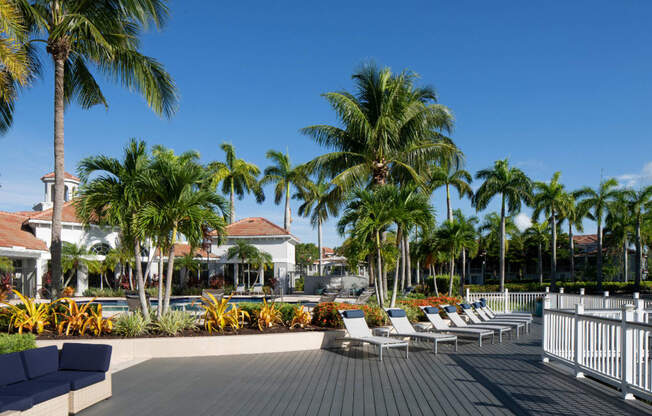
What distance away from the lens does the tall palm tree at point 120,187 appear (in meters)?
10.1

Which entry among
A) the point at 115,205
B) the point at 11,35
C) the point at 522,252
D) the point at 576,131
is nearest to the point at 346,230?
the point at 115,205

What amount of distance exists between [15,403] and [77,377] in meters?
1.14

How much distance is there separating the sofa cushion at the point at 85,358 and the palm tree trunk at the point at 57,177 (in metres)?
5.56

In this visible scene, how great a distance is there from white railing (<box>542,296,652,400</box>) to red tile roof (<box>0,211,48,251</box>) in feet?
75.3

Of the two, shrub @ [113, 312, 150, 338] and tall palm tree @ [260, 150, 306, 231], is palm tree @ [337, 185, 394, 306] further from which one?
tall palm tree @ [260, 150, 306, 231]

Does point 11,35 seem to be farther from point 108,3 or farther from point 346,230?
point 346,230

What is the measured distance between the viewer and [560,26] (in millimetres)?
13836

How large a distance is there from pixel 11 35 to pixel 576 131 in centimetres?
2265

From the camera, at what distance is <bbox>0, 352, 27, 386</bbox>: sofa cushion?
16.6 feet

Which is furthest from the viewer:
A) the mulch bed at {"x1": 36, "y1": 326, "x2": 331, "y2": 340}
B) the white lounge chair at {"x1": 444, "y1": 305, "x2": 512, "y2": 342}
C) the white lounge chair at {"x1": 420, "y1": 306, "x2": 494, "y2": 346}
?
the white lounge chair at {"x1": 444, "y1": 305, "x2": 512, "y2": 342}

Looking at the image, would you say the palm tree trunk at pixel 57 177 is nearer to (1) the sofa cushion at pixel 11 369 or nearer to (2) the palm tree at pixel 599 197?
(1) the sofa cushion at pixel 11 369

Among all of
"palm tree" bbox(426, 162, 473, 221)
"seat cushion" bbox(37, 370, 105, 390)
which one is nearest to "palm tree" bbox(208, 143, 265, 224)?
"palm tree" bbox(426, 162, 473, 221)

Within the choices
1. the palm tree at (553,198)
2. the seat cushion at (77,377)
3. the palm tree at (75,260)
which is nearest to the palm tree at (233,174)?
the palm tree at (75,260)

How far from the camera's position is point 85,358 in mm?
5883
